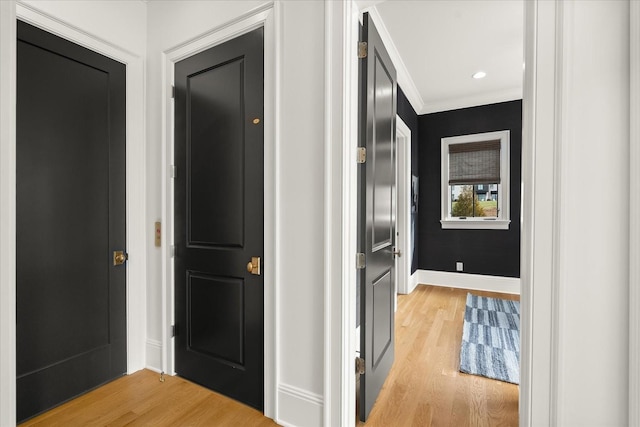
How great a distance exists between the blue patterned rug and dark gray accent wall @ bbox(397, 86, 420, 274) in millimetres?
1106

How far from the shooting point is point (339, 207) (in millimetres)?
1632

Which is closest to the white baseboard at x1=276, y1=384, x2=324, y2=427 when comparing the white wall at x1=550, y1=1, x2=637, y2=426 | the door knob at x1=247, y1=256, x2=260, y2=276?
the door knob at x1=247, y1=256, x2=260, y2=276

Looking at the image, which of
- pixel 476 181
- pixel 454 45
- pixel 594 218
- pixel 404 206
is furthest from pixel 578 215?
pixel 476 181

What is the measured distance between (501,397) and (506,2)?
2.94 m

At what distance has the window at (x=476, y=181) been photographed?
4645mm

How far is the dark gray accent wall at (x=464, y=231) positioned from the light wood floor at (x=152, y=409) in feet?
13.0

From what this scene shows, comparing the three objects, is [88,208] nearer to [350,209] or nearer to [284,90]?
[284,90]

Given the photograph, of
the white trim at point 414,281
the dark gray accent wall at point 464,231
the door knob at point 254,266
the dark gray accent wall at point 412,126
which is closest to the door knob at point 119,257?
the door knob at point 254,266

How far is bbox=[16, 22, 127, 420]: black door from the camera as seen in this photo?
1.84 m

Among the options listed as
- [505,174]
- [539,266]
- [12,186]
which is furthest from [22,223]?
[505,174]

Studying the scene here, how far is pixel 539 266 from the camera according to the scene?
1188 mm

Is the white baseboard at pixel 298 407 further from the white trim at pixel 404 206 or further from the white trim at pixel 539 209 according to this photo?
the white trim at pixel 404 206

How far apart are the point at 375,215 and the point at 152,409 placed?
1.83 meters

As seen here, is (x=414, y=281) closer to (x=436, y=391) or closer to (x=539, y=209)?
(x=436, y=391)
